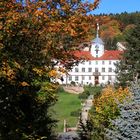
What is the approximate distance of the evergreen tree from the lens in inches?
1989

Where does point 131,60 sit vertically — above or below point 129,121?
above

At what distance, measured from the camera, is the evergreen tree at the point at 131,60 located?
1989 inches

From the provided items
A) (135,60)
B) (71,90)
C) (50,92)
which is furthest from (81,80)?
(50,92)

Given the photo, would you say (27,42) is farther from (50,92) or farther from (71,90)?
(71,90)

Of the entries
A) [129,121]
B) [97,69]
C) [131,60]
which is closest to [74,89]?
[97,69]

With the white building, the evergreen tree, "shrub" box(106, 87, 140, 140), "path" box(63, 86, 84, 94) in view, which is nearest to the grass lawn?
the evergreen tree

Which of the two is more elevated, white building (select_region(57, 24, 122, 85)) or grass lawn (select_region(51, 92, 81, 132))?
white building (select_region(57, 24, 122, 85))

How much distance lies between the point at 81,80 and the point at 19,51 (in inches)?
3991

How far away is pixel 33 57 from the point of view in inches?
554

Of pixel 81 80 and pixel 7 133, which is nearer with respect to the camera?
pixel 7 133

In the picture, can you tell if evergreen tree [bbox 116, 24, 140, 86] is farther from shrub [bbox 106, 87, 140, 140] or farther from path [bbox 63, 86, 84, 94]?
shrub [bbox 106, 87, 140, 140]

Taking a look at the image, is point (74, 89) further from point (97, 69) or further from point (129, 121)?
point (129, 121)

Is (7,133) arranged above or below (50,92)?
below

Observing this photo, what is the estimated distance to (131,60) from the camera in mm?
52562
